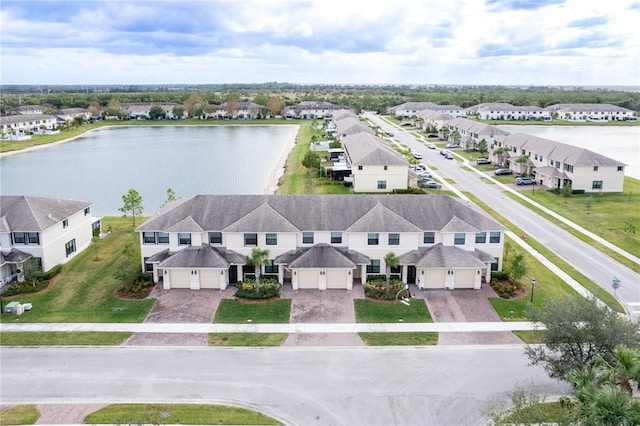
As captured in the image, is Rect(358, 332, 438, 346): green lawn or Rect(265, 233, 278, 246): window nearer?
Rect(358, 332, 438, 346): green lawn

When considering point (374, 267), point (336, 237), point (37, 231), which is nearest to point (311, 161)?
point (336, 237)

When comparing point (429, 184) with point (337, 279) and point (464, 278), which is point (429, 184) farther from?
point (337, 279)

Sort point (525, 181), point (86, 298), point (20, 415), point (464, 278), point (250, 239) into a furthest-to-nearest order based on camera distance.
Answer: point (525, 181)
point (250, 239)
point (464, 278)
point (86, 298)
point (20, 415)

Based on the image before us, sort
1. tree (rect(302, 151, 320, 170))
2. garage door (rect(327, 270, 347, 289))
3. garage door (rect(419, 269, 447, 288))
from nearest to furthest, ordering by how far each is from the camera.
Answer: garage door (rect(327, 270, 347, 289)) < garage door (rect(419, 269, 447, 288)) < tree (rect(302, 151, 320, 170))

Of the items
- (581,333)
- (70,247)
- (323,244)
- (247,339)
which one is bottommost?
(247,339)

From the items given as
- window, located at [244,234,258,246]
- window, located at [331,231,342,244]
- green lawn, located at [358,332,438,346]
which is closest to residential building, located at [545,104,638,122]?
window, located at [331,231,342,244]

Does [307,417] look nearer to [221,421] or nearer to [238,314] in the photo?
[221,421]

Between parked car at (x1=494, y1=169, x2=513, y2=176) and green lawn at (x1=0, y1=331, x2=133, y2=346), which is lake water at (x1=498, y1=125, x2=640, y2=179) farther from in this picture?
green lawn at (x1=0, y1=331, x2=133, y2=346)
